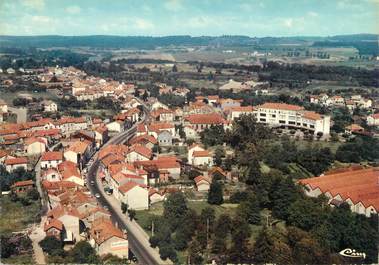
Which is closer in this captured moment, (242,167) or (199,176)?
(199,176)

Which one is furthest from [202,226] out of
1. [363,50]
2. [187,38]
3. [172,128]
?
[187,38]

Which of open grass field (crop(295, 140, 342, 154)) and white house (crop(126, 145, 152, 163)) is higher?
white house (crop(126, 145, 152, 163))

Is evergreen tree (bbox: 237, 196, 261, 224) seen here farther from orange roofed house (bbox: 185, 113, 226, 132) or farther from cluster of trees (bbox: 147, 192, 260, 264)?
orange roofed house (bbox: 185, 113, 226, 132)

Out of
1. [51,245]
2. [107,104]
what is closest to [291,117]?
Answer: [107,104]

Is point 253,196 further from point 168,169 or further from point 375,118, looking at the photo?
point 375,118

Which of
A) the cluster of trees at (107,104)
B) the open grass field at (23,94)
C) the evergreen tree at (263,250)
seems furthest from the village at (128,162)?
the open grass field at (23,94)

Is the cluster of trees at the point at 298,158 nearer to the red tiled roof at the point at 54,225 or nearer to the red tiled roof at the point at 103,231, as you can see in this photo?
the red tiled roof at the point at 103,231

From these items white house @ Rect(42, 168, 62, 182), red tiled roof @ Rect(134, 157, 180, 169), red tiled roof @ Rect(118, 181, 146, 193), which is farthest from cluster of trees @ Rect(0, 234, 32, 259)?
red tiled roof @ Rect(134, 157, 180, 169)
